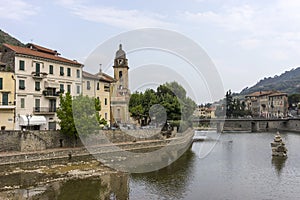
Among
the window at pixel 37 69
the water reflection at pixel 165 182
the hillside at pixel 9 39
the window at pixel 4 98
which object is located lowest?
the water reflection at pixel 165 182

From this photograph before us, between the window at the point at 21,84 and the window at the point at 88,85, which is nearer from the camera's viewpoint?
the window at the point at 21,84

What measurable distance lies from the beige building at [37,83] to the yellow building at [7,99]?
0.55 meters

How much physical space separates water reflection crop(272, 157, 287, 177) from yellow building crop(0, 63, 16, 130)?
2738 cm

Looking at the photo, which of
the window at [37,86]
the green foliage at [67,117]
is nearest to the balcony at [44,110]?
the window at [37,86]

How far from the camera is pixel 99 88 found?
153 ft

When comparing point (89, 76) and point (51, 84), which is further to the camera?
point (89, 76)

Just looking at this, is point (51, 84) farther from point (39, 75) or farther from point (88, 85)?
point (88, 85)

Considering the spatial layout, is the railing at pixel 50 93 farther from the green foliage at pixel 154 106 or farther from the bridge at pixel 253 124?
the bridge at pixel 253 124

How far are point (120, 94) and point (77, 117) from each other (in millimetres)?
22063

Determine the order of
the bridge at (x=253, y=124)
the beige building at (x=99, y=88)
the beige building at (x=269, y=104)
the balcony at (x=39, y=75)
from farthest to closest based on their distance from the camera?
1. the beige building at (x=269, y=104)
2. the bridge at (x=253, y=124)
3. the beige building at (x=99, y=88)
4. the balcony at (x=39, y=75)

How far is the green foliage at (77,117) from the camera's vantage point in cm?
3469

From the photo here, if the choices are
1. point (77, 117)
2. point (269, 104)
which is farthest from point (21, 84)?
point (269, 104)

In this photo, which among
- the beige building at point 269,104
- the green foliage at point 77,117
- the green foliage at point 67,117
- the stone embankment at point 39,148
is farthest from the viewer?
the beige building at point 269,104

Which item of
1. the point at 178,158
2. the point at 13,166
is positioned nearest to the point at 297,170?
the point at 178,158
